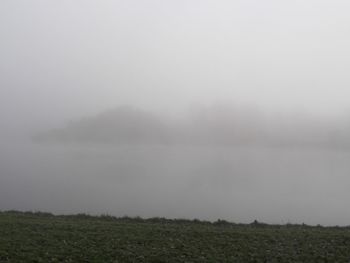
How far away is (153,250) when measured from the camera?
1210 centimetres

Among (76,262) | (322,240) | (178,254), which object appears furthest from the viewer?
(322,240)

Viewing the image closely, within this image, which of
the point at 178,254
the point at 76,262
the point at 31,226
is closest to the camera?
the point at 76,262

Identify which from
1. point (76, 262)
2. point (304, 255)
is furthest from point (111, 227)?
point (304, 255)

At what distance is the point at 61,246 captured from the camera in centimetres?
1212

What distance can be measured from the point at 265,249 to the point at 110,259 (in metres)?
4.17

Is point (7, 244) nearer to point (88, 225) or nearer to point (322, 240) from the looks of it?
point (88, 225)

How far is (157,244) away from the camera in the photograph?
12711mm

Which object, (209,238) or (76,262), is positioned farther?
(209,238)

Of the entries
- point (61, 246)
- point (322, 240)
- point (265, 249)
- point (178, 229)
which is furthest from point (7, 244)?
point (322, 240)

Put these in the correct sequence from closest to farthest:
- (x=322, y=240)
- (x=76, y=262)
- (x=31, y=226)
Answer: (x=76, y=262), (x=322, y=240), (x=31, y=226)

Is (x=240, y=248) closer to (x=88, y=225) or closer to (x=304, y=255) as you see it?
(x=304, y=255)

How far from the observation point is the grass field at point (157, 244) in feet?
37.5

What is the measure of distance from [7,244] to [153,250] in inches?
146

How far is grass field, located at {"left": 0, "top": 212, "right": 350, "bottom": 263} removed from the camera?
11438 millimetres
